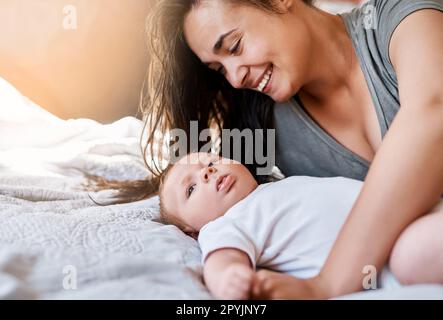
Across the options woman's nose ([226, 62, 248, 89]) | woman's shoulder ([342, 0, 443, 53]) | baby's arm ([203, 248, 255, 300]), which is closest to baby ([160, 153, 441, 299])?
baby's arm ([203, 248, 255, 300])

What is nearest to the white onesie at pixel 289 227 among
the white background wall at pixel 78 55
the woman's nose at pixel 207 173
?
the woman's nose at pixel 207 173

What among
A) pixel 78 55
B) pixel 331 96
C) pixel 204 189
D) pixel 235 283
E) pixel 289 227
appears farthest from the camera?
pixel 78 55

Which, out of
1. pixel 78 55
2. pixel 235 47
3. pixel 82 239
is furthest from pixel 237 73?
pixel 78 55

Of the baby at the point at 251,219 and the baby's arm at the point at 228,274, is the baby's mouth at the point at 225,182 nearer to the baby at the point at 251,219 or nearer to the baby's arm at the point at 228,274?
the baby at the point at 251,219

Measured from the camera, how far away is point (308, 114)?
130 cm

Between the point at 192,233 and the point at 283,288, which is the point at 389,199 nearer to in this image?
the point at 283,288

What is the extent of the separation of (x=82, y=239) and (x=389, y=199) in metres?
0.50

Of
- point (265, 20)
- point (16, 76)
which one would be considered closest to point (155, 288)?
point (265, 20)

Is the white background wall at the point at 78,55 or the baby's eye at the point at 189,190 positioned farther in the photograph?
the white background wall at the point at 78,55

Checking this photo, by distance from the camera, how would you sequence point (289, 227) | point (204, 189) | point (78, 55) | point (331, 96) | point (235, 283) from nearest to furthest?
1. point (235, 283)
2. point (289, 227)
3. point (204, 189)
4. point (331, 96)
5. point (78, 55)

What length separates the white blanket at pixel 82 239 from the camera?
0.73 meters

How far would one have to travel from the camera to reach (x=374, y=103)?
1.12 meters

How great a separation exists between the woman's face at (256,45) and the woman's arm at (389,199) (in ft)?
1.08
